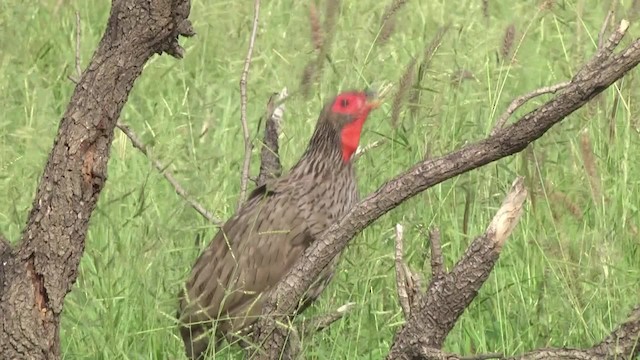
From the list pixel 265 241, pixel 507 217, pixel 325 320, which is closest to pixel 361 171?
pixel 265 241

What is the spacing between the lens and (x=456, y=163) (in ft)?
12.3

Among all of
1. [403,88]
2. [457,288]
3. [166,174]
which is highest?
[403,88]

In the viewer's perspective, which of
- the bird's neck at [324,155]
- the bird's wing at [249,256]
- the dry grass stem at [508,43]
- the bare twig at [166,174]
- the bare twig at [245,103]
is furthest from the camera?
the dry grass stem at [508,43]

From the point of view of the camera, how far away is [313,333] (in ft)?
14.6

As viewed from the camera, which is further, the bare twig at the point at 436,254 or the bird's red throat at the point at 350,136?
the bird's red throat at the point at 350,136

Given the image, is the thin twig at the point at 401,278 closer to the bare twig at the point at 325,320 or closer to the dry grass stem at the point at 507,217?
the dry grass stem at the point at 507,217

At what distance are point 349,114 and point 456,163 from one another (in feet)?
5.26

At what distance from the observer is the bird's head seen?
5328mm

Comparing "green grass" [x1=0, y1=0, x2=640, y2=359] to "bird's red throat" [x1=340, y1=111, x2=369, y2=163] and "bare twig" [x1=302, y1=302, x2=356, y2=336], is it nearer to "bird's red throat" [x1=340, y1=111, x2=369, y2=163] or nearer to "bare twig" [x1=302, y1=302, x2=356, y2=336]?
"bare twig" [x1=302, y1=302, x2=356, y2=336]

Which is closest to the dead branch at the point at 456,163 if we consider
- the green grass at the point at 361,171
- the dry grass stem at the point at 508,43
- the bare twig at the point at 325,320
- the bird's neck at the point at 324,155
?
the bare twig at the point at 325,320

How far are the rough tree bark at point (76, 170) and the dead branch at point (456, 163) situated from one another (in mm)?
567

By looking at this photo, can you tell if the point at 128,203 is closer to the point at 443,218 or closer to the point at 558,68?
the point at 443,218

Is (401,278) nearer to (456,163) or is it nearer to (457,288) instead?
(457,288)

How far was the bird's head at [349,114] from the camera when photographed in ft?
17.5
